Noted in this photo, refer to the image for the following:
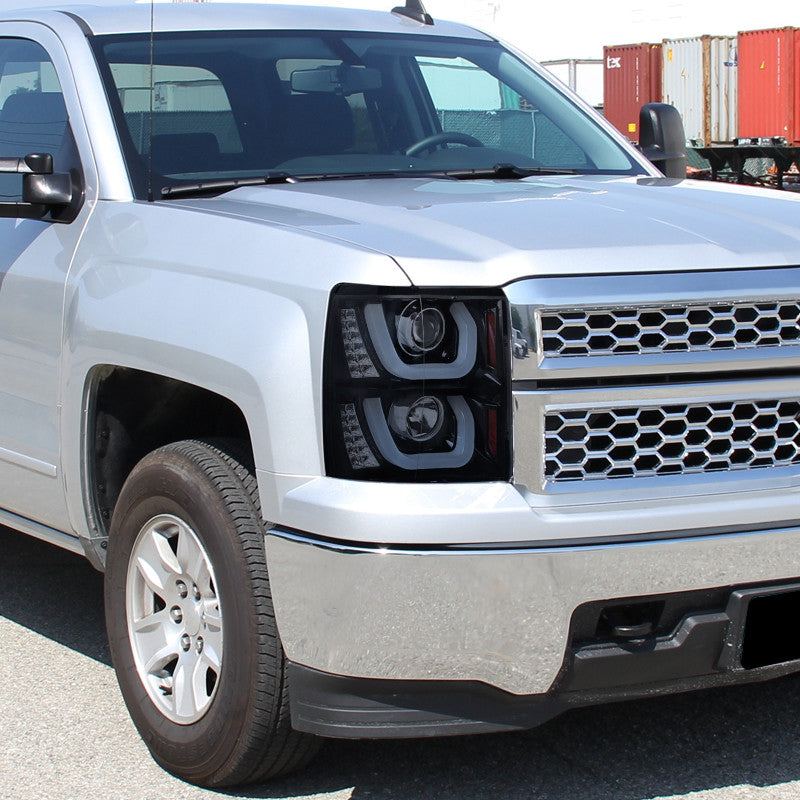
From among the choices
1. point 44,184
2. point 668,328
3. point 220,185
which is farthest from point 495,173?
point 668,328

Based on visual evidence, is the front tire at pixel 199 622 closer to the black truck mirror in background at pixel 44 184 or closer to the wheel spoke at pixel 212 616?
the wheel spoke at pixel 212 616

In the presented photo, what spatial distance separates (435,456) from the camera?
279 cm

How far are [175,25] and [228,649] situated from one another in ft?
7.04

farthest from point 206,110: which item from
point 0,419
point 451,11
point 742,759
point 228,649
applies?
point 451,11

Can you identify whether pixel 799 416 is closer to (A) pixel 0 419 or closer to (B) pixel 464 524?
(B) pixel 464 524

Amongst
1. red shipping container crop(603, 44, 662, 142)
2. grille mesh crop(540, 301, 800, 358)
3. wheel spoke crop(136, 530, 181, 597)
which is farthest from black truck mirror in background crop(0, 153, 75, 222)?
red shipping container crop(603, 44, 662, 142)

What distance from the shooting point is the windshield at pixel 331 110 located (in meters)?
3.96

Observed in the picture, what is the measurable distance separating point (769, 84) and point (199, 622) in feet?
95.6

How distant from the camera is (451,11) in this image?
39469mm

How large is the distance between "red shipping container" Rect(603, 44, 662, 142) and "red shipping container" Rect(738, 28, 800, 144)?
3.05 meters

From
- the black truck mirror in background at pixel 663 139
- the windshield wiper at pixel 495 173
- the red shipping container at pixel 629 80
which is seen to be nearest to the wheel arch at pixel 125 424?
the windshield wiper at pixel 495 173

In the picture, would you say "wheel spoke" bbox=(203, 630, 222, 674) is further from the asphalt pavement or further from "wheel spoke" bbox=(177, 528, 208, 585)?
the asphalt pavement

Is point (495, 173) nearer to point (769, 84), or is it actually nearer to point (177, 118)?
point (177, 118)

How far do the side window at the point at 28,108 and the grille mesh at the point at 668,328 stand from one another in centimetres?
177
